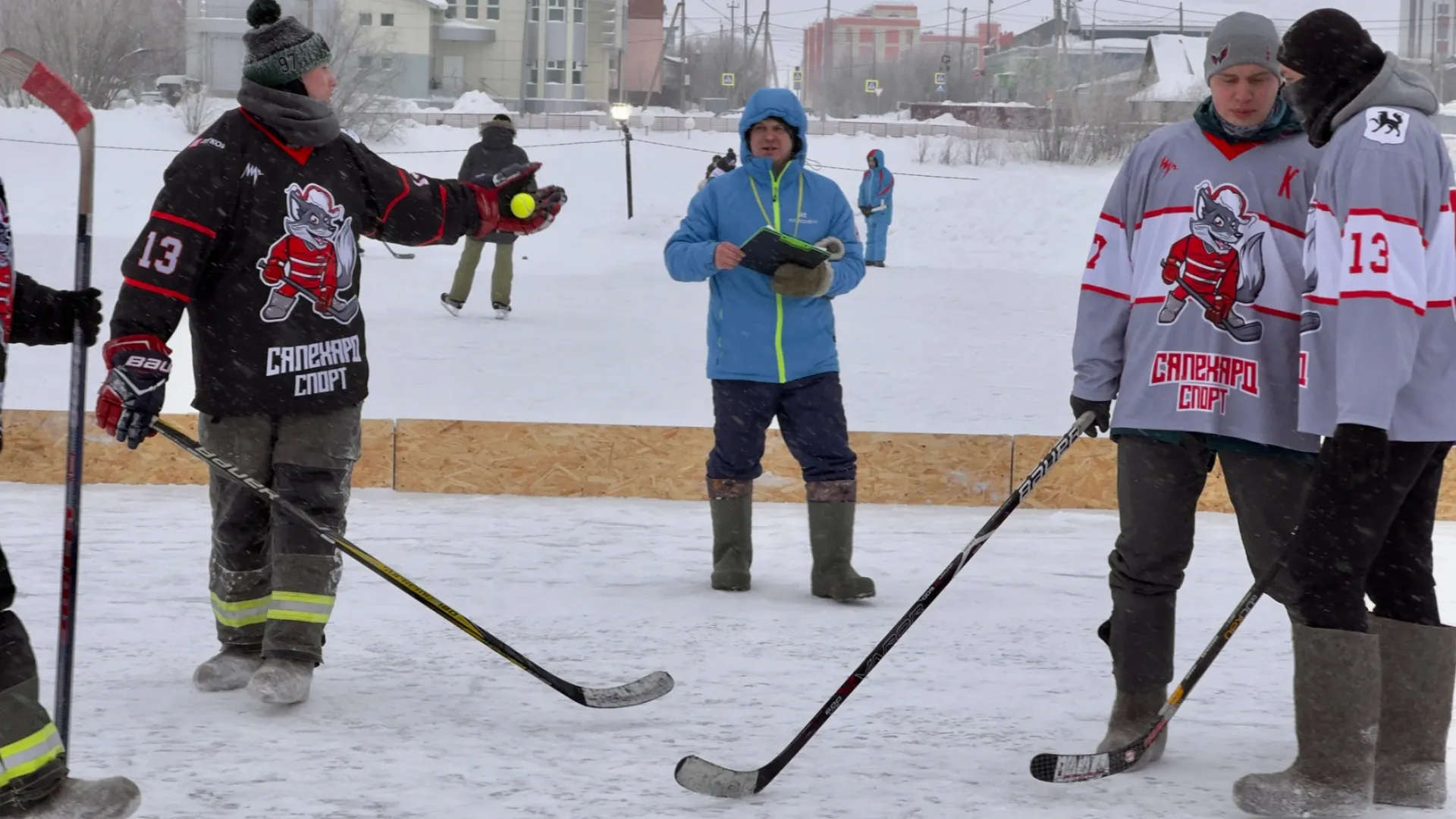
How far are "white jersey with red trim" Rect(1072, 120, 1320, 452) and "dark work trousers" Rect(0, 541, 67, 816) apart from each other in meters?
2.06

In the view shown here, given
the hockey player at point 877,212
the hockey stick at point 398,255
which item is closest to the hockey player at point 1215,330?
the hockey stick at point 398,255

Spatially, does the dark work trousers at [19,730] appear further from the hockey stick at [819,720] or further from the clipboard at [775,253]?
the clipboard at [775,253]

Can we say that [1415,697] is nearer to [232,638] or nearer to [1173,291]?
[1173,291]

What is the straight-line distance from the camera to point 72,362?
115 inches

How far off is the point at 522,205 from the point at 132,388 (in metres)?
1.10

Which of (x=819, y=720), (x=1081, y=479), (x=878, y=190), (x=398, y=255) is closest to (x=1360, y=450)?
(x=819, y=720)

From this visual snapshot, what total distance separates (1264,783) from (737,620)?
6.28 feet

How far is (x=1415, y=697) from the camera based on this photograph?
115 inches

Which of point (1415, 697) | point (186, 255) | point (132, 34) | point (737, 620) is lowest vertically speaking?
point (737, 620)

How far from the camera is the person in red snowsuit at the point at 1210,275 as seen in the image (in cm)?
307

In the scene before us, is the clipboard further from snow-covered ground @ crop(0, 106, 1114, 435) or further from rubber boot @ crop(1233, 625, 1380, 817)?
snow-covered ground @ crop(0, 106, 1114, 435)

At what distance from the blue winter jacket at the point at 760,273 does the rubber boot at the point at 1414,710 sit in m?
2.16

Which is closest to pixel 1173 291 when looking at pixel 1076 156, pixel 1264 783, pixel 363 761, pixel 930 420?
pixel 1264 783

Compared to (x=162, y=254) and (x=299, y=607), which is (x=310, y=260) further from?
(x=299, y=607)
